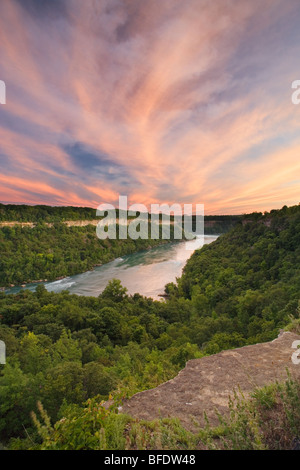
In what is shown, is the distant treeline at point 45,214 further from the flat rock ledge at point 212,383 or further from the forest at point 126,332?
the flat rock ledge at point 212,383

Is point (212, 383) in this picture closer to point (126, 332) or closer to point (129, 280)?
point (126, 332)

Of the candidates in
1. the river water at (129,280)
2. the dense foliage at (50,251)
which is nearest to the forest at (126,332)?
the river water at (129,280)

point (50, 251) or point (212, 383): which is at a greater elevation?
point (212, 383)

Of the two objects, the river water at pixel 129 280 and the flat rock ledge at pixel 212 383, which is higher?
the flat rock ledge at pixel 212 383

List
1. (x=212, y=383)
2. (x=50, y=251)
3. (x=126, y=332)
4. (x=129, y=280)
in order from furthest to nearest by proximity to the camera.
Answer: (x=50, y=251) < (x=129, y=280) < (x=126, y=332) < (x=212, y=383)

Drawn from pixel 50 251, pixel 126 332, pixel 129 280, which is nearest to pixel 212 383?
pixel 126 332

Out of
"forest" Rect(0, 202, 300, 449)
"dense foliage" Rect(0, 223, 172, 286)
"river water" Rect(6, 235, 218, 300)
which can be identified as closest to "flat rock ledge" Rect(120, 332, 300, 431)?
"forest" Rect(0, 202, 300, 449)
